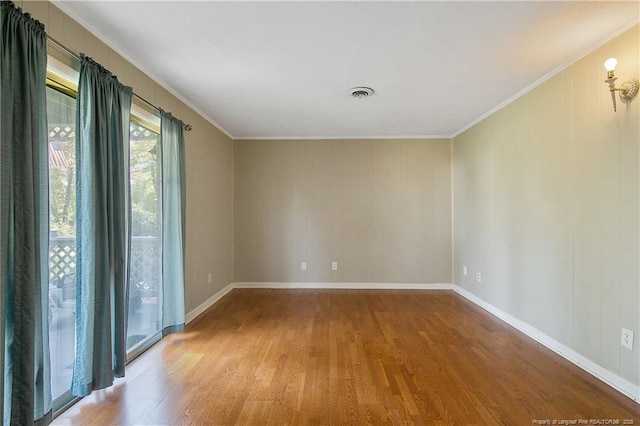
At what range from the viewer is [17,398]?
4.83 ft

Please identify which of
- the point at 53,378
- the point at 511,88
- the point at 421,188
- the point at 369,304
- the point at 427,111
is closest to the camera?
the point at 53,378

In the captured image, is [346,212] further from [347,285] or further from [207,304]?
[207,304]

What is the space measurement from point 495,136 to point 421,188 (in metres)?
1.46

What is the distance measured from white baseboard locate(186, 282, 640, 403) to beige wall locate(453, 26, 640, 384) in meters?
0.06

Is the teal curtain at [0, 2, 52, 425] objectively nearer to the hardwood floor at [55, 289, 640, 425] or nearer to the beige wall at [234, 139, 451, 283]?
the hardwood floor at [55, 289, 640, 425]

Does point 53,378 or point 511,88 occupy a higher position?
point 511,88

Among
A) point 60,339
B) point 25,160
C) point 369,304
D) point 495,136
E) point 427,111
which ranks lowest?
point 369,304

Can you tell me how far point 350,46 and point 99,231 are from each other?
2.18 metres

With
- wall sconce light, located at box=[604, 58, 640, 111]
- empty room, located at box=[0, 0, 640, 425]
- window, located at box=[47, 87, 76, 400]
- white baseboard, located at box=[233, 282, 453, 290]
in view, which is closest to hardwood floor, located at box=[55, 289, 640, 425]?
empty room, located at box=[0, 0, 640, 425]

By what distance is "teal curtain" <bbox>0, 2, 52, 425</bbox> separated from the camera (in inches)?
55.9

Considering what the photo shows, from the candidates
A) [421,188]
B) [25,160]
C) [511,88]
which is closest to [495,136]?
[511,88]

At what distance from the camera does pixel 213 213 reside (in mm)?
4219

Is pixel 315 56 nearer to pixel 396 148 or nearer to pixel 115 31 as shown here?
pixel 115 31

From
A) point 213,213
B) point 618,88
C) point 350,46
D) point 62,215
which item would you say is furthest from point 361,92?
point 62,215
